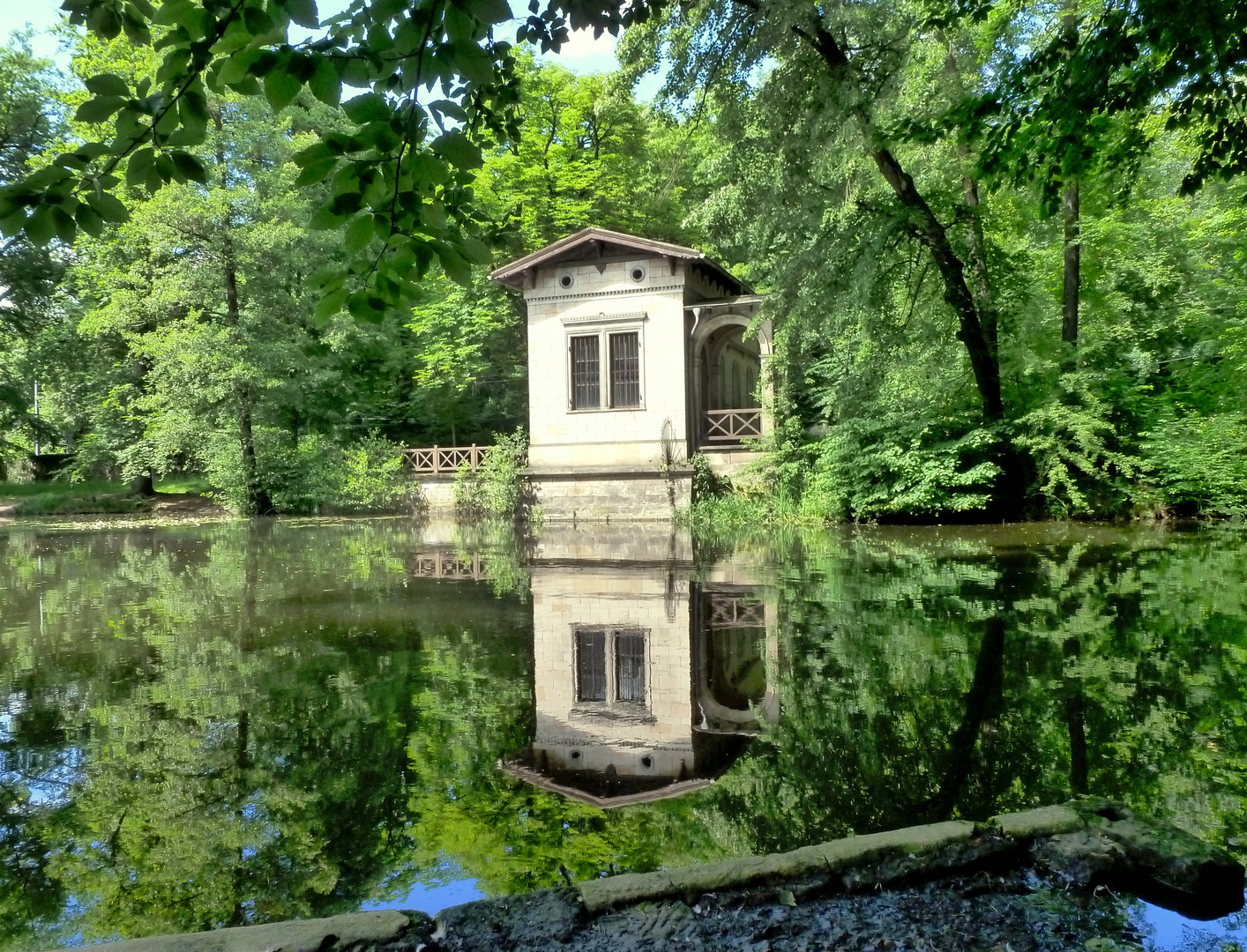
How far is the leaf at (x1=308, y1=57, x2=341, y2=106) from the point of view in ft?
6.09

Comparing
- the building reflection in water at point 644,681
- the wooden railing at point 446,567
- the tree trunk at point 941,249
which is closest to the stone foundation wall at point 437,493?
the wooden railing at point 446,567

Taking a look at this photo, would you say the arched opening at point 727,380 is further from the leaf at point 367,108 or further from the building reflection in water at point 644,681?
the leaf at point 367,108

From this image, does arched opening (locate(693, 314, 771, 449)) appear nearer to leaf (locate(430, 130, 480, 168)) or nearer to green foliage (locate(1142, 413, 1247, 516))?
green foliage (locate(1142, 413, 1247, 516))

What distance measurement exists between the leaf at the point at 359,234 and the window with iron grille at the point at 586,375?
64.0 ft

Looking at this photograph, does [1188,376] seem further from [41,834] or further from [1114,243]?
[41,834]

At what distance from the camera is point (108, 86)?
182cm

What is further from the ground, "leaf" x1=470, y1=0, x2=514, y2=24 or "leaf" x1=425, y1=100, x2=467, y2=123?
"leaf" x1=470, y1=0, x2=514, y2=24

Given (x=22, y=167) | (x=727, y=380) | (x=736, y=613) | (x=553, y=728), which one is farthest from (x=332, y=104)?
(x=22, y=167)

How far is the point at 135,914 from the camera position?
2.54 m

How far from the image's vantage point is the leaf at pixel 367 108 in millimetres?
1918

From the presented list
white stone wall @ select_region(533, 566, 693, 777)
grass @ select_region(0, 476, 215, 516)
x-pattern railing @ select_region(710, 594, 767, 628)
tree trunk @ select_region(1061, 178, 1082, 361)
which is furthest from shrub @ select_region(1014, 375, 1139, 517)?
grass @ select_region(0, 476, 215, 516)

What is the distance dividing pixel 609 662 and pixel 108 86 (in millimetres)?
4618

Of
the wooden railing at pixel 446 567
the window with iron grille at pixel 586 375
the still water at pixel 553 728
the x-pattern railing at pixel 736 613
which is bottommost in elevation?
the still water at pixel 553 728

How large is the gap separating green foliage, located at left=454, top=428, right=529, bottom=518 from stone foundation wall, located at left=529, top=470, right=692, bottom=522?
857 millimetres
